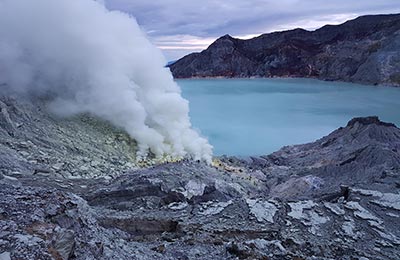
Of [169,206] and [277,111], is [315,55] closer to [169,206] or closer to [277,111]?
[277,111]

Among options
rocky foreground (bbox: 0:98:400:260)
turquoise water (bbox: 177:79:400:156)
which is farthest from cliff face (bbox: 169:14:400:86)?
rocky foreground (bbox: 0:98:400:260)

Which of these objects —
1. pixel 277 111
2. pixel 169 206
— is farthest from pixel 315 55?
pixel 169 206

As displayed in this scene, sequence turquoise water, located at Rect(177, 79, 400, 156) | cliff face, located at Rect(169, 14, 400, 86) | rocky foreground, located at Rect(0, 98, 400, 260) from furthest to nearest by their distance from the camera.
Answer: cliff face, located at Rect(169, 14, 400, 86) < turquoise water, located at Rect(177, 79, 400, 156) < rocky foreground, located at Rect(0, 98, 400, 260)

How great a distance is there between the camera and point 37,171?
6148mm

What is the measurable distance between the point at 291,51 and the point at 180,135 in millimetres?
41505

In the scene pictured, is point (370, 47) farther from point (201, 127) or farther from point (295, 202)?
point (295, 202)

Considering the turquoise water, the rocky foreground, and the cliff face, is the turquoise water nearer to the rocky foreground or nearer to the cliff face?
the cliff face

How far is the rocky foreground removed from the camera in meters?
3.43

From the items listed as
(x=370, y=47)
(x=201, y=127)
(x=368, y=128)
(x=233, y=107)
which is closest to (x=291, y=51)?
(x=370, y=47)

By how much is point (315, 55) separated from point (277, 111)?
84.6 feet

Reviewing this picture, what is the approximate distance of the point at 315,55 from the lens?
48.3 metres

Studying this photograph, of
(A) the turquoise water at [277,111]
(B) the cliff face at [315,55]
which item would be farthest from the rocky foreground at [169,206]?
(B) the cliff face at [315,55]

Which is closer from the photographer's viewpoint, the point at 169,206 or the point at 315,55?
the point at 169,206

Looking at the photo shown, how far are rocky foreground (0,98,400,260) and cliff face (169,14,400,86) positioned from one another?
113 feet
